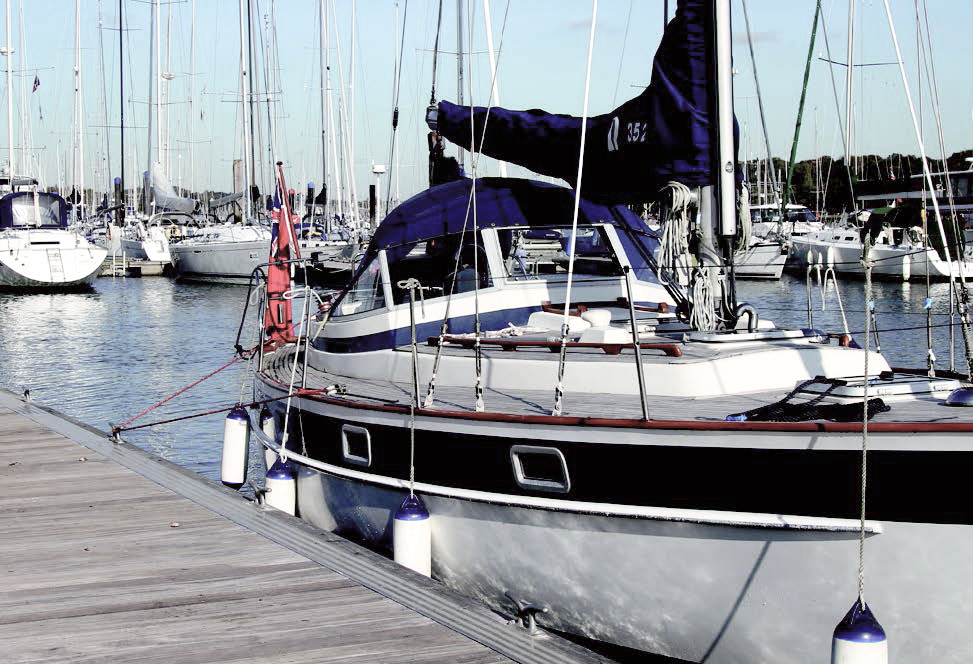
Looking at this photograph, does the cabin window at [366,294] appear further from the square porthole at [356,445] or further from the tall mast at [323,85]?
the tall mast at [323,85]

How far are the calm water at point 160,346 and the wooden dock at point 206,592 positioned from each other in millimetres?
2343

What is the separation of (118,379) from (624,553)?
54.8 ft

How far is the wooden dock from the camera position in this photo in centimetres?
515

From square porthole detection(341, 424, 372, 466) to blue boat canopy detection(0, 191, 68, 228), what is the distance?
39.7 meters

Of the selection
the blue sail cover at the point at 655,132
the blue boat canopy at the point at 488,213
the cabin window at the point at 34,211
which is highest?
the cabin window at the point at 34,211

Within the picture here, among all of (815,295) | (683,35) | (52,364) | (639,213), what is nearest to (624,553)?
(683,35)

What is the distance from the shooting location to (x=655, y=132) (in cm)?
761

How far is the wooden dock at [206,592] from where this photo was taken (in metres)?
5.15

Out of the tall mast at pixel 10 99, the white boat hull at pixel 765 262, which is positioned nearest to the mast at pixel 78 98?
the tall mast at pixel 10 99

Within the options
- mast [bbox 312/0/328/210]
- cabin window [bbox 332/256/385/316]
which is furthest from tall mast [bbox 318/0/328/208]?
cabin window [bbox 332/256/385/316]

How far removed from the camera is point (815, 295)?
3812 centimetres

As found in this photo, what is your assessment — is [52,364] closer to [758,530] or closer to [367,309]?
[367,309]

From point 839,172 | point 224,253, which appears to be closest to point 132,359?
point 224,253

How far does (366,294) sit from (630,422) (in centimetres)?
402
